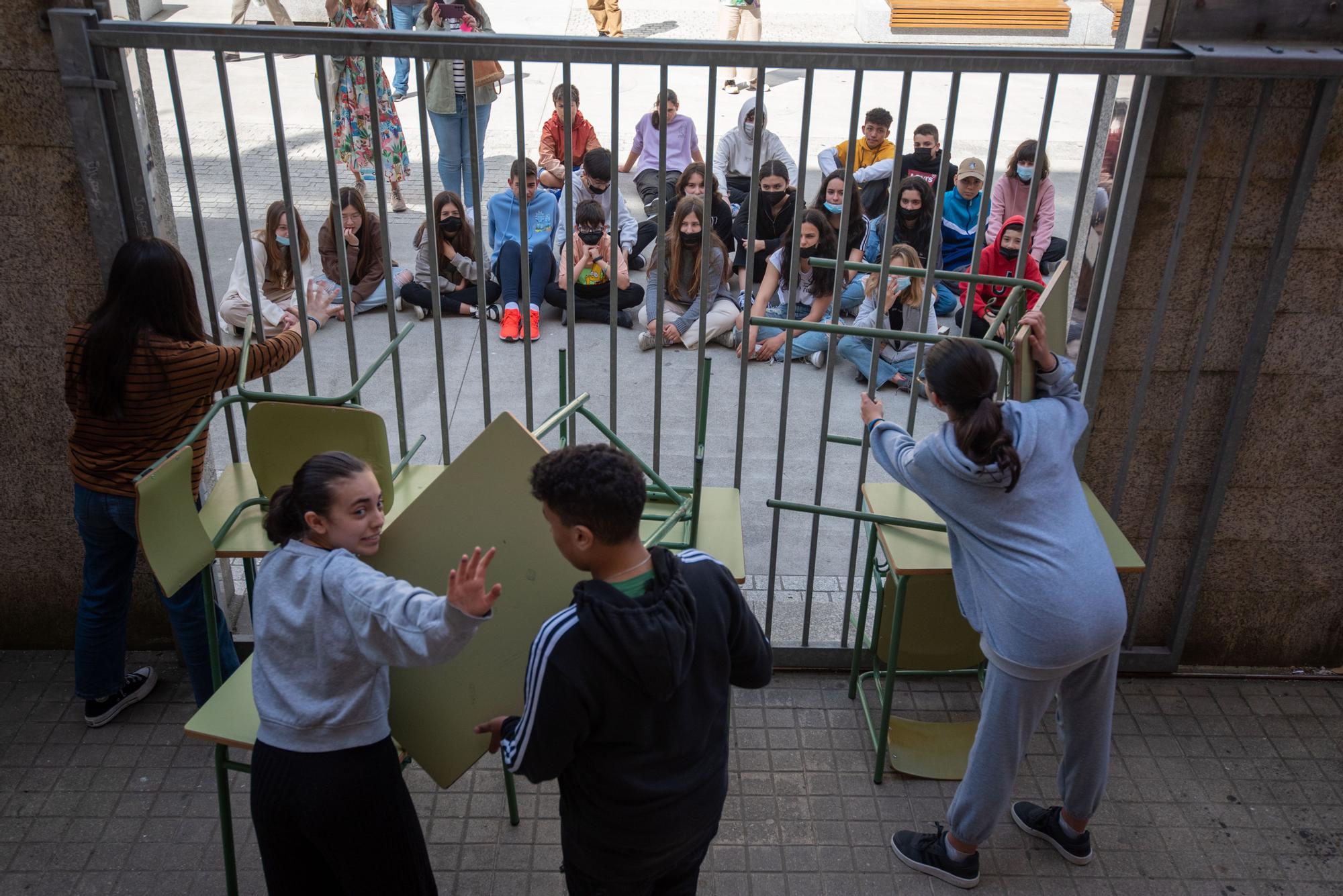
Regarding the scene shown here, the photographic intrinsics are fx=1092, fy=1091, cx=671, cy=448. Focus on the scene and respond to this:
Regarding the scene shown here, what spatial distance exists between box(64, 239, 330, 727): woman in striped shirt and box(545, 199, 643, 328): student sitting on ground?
3.72 metres

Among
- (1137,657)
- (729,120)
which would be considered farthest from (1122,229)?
(729,120)

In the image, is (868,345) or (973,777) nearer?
(973,777)

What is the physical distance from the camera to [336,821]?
242 cm

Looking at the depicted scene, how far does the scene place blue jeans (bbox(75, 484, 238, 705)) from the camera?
3387 millimetres

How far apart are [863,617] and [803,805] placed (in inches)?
26.0

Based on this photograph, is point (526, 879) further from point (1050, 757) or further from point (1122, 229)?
point (1122, 229)

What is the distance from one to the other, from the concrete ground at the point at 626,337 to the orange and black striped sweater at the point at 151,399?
0.41 m

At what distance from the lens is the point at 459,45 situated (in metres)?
3.09

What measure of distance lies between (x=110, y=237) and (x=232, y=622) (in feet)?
4.98

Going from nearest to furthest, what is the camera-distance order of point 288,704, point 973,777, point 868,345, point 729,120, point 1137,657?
point 288,704, point 973,777, point 1137,657, point 868,345, point 729,120

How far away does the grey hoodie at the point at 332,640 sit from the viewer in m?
2.23

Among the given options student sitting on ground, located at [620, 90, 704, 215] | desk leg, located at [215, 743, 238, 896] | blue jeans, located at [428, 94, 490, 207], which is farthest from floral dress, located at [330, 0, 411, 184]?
desk leg, located at [215, 743, 238, 896]

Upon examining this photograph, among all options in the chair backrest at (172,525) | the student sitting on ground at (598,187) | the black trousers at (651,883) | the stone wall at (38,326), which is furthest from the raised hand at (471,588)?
the student sitting on ground at (598,187)

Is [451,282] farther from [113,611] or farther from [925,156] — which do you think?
[113,611]
